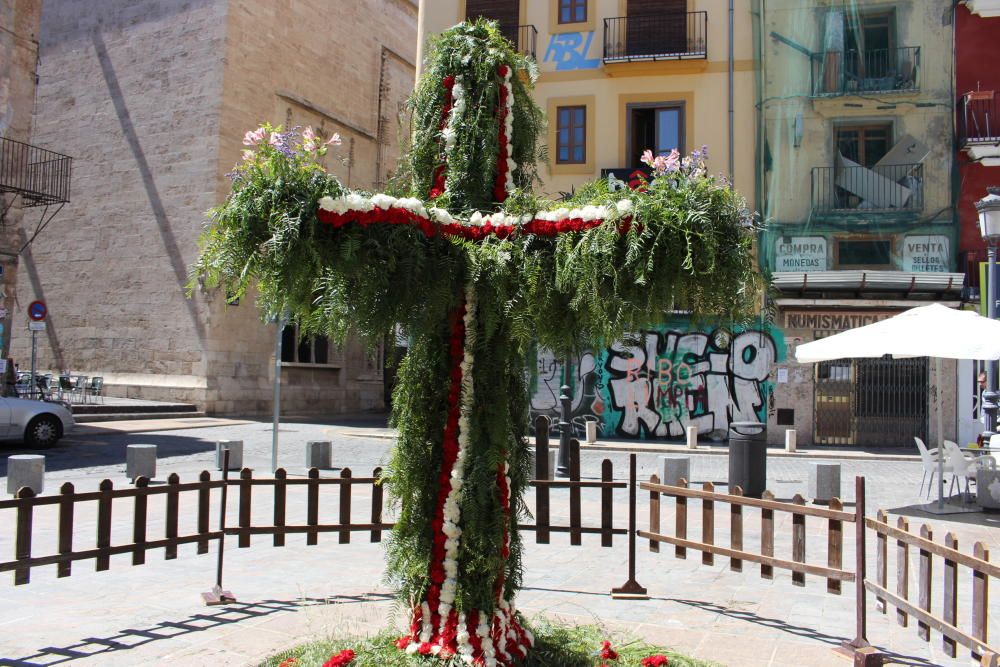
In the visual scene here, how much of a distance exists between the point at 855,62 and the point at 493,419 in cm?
1947

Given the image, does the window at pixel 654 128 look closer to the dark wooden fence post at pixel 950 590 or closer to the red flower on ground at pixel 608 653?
the dark wooden fence post at pixel 950 590

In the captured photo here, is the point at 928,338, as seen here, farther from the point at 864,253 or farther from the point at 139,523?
the point at 864,253

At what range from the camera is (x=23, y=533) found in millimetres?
4945

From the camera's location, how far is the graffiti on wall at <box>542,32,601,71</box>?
21.9 meters

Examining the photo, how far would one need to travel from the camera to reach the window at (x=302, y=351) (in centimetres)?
2703

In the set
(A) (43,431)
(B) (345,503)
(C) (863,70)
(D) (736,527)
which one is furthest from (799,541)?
(C) (863,70)

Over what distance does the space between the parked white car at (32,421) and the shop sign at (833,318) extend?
52.7 feet

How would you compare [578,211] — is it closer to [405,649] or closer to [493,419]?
[493,419]

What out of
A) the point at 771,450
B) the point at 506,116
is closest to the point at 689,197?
the point at 506,116

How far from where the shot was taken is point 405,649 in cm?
443

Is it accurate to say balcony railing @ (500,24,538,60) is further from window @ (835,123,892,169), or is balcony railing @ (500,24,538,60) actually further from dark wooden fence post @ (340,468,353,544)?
dark wooden fence post @ (340,468,353,544)

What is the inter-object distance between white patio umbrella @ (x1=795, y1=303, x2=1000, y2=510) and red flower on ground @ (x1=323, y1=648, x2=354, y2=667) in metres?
7.86

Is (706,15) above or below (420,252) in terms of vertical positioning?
above

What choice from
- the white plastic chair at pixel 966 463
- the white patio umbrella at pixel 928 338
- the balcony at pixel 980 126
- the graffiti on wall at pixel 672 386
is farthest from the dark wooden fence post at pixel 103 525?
the balcony at pixel 980 126
